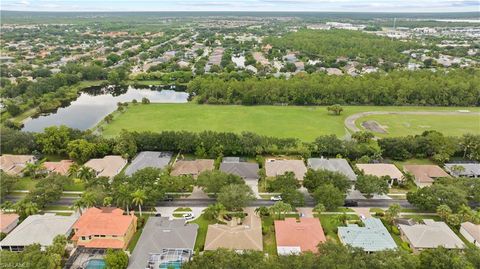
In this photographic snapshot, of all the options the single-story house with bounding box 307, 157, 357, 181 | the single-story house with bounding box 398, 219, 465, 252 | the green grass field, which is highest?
the single-story house with bounding box 307, 157, 357, 181

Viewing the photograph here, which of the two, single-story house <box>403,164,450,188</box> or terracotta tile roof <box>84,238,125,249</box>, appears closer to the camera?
terracotta tile roof <box>84,238,125,249</box>

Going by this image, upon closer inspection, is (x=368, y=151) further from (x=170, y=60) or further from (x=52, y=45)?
(x=52, y=45)

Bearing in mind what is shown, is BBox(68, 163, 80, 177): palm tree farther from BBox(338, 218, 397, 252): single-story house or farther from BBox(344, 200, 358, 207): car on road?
BBox(344, 200, 358, 207): car on road

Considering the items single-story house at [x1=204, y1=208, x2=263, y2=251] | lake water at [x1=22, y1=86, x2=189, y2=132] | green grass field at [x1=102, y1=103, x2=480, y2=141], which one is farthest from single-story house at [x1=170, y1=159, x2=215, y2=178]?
lake water at [x1=22, y1=86, x2=189, y2=132]

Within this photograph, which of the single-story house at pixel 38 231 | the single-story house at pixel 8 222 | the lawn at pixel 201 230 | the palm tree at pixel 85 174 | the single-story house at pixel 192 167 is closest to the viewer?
the single-story house at pixel 38 231

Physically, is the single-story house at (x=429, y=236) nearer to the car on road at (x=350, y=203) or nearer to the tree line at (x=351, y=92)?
the car on road at (x=350, y=203)

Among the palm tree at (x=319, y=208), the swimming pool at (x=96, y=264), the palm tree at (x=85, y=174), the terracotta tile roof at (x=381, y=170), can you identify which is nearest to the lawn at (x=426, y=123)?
the terracotta tile roof at (x=381, y=170)

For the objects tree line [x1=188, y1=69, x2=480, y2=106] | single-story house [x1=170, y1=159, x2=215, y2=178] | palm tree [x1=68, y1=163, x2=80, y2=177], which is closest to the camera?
palm tree [x1=68, y1=163, x2=80, y2=177]
